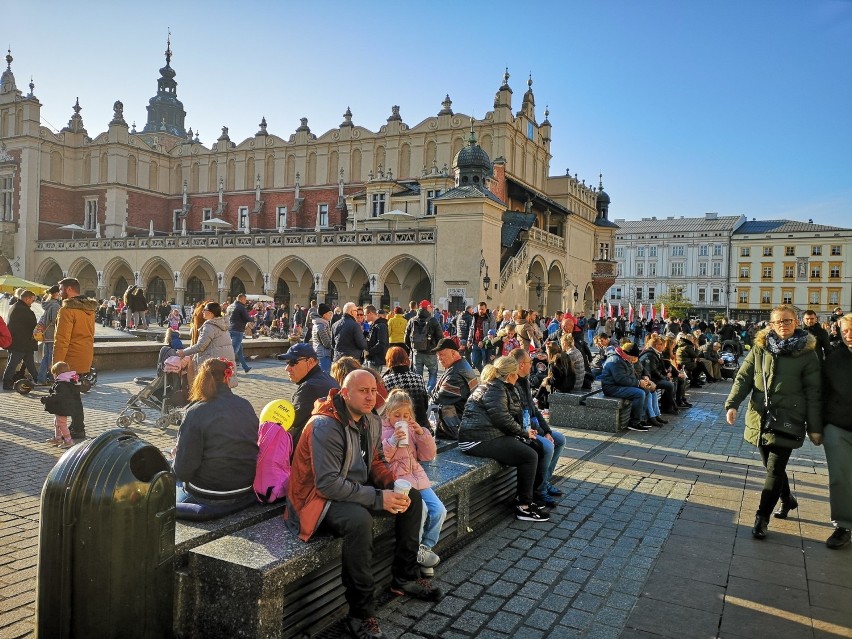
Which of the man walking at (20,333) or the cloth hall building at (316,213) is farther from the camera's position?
the cloth hall building at (316,213)

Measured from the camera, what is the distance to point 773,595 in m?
4.16

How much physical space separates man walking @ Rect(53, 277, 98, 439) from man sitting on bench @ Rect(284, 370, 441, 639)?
17.6ft

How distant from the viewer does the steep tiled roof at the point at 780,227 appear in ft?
229

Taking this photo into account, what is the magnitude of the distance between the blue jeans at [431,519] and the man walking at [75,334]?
212 inches

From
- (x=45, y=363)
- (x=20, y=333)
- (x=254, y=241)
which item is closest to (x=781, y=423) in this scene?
(x=20, y=333)

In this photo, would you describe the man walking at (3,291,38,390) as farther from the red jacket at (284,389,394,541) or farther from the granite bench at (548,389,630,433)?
the red jacket at (284,389,394,541)

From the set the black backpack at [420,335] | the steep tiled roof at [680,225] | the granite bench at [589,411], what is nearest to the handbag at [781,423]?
the granite bench at [589,411]

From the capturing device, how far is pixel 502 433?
5629mm

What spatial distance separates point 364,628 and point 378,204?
34.7 meters

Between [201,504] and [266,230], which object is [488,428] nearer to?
[201,504]

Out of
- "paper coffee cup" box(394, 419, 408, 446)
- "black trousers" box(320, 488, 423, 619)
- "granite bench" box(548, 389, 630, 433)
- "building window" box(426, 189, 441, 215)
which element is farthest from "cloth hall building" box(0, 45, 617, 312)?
"black trousers" box(320, 488, 423, 619)

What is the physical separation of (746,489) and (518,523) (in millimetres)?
2835

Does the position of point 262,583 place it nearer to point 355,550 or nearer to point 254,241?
point 355,550

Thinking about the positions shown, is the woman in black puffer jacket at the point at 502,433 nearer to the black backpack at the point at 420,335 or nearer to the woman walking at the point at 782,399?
the woman walking at the point at 782,399
